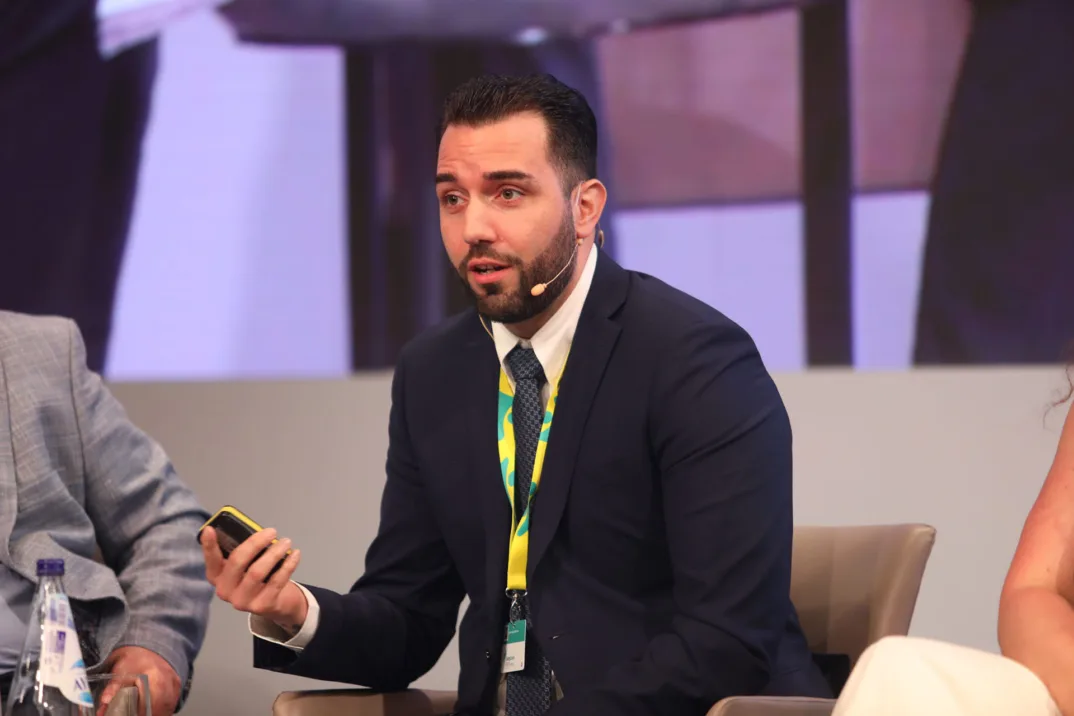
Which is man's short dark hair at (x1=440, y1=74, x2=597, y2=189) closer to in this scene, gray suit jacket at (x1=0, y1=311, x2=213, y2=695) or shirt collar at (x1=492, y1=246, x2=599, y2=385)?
shirt collar at (x1=492, y1=246, x2=599, y2=385)

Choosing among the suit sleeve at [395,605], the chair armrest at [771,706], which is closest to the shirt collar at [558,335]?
the suit sleeve at [395,605]

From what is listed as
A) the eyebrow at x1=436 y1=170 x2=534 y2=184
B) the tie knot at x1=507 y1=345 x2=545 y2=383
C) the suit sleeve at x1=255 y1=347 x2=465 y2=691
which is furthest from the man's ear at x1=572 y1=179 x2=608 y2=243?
the suit sleeve at x1=255 y1=347 x2=465 y2=691

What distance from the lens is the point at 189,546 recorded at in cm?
246

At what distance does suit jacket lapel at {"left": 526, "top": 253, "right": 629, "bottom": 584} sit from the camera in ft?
6.60

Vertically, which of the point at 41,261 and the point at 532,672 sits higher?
the point at 41,261

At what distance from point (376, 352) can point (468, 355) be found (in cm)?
158

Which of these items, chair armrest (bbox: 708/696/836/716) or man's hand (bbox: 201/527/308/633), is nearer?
chair armrest (bbox: 708/696/836/716)

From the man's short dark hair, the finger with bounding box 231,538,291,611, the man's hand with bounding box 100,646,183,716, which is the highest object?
the man's short dark hair

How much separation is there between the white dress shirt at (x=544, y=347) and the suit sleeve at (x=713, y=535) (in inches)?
7.3

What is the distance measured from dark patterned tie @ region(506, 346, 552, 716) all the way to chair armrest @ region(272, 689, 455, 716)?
0.17 m

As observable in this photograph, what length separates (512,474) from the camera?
208 centimetres

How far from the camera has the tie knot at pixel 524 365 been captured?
2.13m

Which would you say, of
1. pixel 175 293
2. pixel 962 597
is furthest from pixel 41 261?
pixel 962 597

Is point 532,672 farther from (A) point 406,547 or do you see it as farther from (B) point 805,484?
(B) point 805,484
